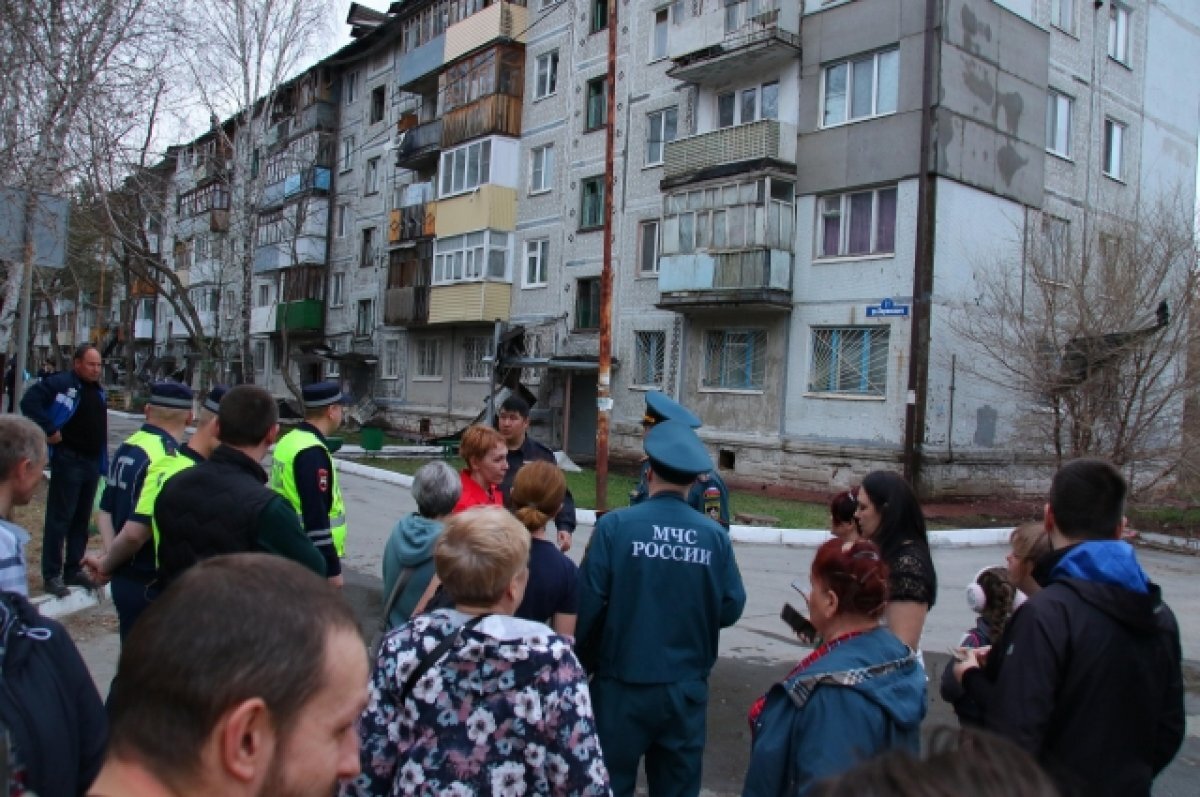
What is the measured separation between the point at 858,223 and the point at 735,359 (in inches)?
171

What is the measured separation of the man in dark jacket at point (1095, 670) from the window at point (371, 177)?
35.3 m

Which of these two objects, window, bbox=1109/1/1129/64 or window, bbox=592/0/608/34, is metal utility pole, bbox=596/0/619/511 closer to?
window, bbox=592/0/608/34

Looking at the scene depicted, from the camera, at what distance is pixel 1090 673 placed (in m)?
2.56

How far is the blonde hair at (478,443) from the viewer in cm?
488

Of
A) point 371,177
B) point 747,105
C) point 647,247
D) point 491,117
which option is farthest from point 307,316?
point 747,105

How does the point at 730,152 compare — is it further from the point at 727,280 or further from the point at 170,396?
the point at 170,396

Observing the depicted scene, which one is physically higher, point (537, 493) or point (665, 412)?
point (665, 412)

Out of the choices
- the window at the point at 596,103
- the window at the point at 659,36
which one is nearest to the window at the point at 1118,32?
the window at the point at 659,36

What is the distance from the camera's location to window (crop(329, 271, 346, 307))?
121 feet

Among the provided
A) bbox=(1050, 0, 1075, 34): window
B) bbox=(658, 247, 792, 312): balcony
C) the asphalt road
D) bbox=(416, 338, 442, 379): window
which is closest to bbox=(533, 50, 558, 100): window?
bbox=(658, 247, 792, 312): balcony

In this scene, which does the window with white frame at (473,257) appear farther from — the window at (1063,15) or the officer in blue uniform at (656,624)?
the officer in blue uniform at (656,624)

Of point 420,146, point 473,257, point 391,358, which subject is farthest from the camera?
point 391,358

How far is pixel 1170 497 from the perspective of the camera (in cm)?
1844

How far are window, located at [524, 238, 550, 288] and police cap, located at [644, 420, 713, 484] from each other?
78.5 ft
